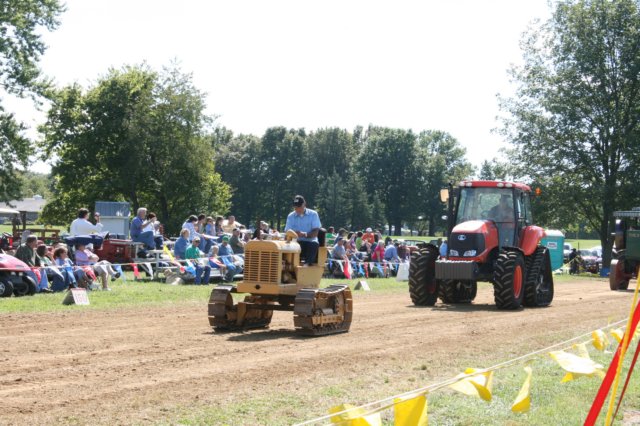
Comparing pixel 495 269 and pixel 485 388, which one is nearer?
pixel 485 388

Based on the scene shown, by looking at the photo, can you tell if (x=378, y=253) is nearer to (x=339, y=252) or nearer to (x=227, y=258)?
(x=339, y=252)

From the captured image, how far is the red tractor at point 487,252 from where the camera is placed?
16500 mm

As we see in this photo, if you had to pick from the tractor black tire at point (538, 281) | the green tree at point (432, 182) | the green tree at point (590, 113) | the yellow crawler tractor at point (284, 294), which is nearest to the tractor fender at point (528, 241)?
the tractor black tire at point (538, 281)

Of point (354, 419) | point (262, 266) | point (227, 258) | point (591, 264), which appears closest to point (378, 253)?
point (227, 258)

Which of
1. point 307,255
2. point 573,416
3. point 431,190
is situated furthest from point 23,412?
point 431,190

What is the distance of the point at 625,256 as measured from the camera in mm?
26594

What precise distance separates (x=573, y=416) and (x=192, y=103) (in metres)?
49.6

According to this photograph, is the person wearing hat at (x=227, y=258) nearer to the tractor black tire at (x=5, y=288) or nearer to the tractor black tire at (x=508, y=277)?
Answer: the tractor black tire at (x=5, y=288)

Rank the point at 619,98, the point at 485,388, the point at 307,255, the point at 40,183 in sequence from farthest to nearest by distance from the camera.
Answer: the point at 40,183 → the point at 619,98 → the point at 307,255 → the point at 485,388

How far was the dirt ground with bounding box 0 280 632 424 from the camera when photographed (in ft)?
23.2

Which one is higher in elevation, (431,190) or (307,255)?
(431,190)

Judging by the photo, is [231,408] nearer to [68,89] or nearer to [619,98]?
[619,98]

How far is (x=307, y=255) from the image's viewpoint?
12570 millimetres

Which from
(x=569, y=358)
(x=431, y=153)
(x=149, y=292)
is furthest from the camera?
(x=431, y=153)
